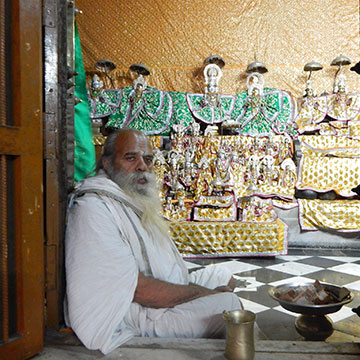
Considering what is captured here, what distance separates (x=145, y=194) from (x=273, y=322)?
1389 millimetres

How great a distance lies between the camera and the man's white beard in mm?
1890

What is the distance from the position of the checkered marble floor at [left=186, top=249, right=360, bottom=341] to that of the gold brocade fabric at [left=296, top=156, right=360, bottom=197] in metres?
0.99

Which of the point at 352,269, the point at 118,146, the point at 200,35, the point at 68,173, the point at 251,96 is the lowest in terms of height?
the point at 352,269

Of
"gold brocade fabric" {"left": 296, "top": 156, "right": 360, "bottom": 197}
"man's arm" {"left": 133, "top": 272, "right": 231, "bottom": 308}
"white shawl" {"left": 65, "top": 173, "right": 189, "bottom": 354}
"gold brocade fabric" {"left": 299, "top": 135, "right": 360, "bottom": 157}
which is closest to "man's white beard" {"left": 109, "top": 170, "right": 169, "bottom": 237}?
"white shawl" {"left": 65, "top": 173, "right": 189, "bottom": 354}

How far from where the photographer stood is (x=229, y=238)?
15.5ft

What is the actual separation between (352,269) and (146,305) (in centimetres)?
311

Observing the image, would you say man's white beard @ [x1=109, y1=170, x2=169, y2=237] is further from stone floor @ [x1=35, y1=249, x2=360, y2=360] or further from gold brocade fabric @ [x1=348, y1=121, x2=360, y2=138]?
gold brocade fabric @ [x1=348, y1=121, x2=360, y2=138]

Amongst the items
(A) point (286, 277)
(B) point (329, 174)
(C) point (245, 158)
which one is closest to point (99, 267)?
(A) point (286, 277)

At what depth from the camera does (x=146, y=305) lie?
1658 millimetres

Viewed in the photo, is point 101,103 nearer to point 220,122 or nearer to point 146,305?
point 220,122

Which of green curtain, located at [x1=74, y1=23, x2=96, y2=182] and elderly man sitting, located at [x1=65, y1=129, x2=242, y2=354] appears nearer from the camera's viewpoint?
elderly man sitting, located at [x1=65, y1=129, x2=242, y2=354]

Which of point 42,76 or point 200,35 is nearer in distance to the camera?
point 42,76

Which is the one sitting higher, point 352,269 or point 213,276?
point 213,276

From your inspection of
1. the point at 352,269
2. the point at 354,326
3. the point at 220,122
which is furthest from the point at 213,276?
the point at 220,122
